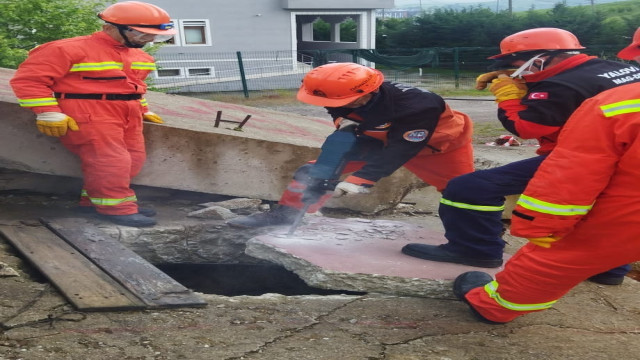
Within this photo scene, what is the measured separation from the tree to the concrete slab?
20.6 feet

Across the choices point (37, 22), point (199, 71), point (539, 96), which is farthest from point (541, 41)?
point (199, 71)

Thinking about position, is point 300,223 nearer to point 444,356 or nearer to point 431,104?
point 431,104

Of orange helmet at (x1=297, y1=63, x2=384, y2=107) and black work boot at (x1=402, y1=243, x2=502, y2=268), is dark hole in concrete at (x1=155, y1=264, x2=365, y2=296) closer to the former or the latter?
black work boot at (x1=402, y1=243, x2=502, y2=268)

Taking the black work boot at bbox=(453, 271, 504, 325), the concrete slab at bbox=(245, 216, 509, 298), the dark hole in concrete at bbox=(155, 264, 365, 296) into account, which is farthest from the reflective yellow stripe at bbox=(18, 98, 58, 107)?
the black work boot at bbox=(453, 271, 504, 325)

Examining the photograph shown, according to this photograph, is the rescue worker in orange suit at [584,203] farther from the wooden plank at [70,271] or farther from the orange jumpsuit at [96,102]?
the orange jumpsuit at [96,102]

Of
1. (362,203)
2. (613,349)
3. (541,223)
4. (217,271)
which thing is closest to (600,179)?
(541,223)

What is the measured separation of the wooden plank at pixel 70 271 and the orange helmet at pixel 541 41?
2.30 m

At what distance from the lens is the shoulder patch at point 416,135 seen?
369 centimetres

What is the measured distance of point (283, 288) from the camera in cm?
454

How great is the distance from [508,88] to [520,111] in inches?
9.0

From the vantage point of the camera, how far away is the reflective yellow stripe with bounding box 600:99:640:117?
2.32m

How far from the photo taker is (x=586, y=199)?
246cm

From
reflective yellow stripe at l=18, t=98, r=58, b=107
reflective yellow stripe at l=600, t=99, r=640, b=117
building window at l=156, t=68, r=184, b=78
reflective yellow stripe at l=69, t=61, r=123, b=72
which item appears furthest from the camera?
building window at l=156, t=68, r=184, b=78

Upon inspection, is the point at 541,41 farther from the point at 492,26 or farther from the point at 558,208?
the point at 492,26
